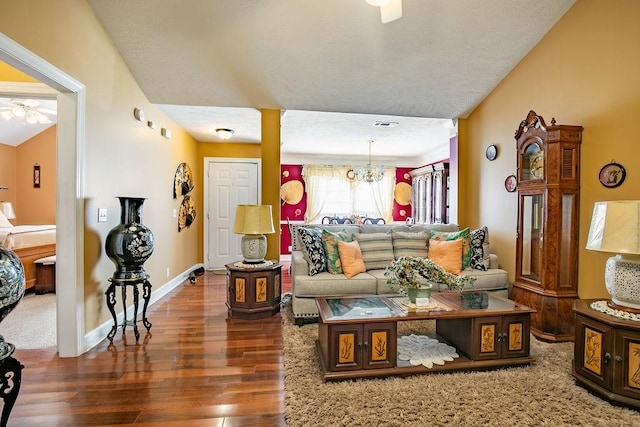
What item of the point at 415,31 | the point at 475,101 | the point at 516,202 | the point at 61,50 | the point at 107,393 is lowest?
the point at 107,393

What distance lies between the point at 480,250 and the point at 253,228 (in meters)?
2.54

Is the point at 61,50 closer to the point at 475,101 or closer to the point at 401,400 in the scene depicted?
the point at 401,400

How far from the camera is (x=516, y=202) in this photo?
12.0 feet

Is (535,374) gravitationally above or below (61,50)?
below

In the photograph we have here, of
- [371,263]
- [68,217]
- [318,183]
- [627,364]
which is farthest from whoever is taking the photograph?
[318,183]

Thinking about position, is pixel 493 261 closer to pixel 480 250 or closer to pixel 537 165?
pixel 480 250

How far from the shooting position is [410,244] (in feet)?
12.6

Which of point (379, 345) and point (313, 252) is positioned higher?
point (313, 252)

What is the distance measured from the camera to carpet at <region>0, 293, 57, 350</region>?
2.82 m

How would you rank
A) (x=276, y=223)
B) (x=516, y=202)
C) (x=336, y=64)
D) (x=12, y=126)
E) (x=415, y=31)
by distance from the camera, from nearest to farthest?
1. (x=415, y=31)
2. (x=336, y=64)
3. (x=516, y=202)
4. (x=276, y=223)
5. (x=12, y=126)

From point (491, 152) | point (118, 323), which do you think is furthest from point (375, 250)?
point (118, 323)

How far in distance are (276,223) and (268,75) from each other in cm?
171

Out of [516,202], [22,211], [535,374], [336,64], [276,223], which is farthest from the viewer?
[22,211]

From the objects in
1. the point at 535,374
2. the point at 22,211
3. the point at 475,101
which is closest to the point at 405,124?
the point at 475,101
